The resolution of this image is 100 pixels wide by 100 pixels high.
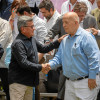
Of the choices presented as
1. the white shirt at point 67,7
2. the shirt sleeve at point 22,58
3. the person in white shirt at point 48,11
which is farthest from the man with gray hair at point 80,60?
the white shirt at point 67,7

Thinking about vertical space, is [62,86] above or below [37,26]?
below

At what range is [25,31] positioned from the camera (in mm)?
4941

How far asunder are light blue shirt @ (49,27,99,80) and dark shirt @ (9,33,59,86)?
1.69 feet

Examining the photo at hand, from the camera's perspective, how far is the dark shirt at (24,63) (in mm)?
4797

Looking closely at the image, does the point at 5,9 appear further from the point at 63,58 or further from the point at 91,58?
the point at 91,58

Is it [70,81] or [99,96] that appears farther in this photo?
[99,96]

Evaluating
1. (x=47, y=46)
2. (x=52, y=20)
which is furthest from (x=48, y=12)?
(x=47, y=46)

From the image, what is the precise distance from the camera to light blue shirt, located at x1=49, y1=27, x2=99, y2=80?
4539 millimetres

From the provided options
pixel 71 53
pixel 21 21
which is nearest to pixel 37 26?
pixel 21 21

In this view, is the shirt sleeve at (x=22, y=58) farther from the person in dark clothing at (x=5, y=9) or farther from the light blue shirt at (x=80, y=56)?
the person in dark clothing at (x=5, y=9)

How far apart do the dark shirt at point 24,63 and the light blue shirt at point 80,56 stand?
1.69 ft

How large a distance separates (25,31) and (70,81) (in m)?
1.09

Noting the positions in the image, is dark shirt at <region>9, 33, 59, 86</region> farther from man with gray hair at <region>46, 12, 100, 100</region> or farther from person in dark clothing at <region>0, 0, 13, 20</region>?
person in dark clothing at <region>0, 0, 13, 20</region>

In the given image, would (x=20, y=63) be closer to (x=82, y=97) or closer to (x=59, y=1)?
(x=82, y=97)
